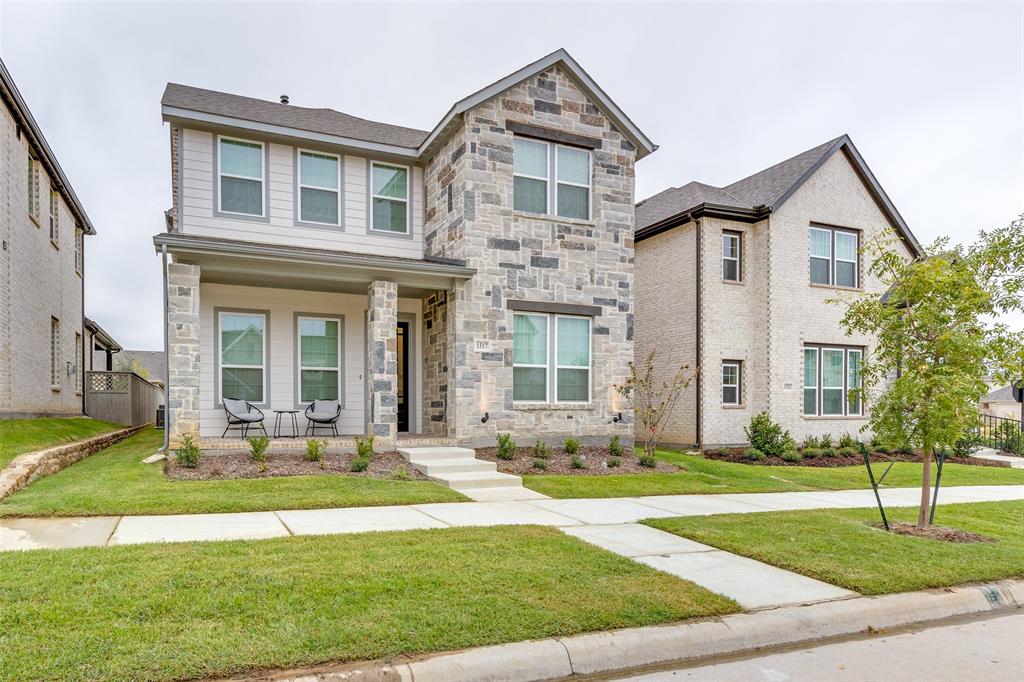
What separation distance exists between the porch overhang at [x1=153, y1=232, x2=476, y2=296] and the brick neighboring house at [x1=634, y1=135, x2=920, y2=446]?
22.5 feet

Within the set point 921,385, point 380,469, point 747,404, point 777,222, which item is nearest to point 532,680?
point 921,385

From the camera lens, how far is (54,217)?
1716 centimetres

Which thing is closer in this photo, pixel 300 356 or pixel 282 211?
pixel 282 211

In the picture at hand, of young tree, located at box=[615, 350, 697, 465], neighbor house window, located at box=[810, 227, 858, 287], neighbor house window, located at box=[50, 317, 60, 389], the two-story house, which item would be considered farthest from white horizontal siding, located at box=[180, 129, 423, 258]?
neighbor house window, located at box=[810, 227, 858, 287]

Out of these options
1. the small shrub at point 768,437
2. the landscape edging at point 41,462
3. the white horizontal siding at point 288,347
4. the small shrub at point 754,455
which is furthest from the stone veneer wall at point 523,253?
the landscape edging at point 41,462

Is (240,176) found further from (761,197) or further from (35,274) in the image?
(761,197)

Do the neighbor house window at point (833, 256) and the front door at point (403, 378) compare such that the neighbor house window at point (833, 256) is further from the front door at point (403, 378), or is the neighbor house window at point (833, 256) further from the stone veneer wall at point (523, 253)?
the front door at point (403, 378)

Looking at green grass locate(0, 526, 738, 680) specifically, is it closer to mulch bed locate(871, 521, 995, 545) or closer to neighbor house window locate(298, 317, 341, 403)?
mulch bed locate(871, 521, 995, 545)

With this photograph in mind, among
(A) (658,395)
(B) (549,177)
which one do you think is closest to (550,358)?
(B) (549,177)

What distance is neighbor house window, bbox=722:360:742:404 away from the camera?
16.5m

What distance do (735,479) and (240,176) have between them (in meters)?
10.6

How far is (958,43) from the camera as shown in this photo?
1580 cm

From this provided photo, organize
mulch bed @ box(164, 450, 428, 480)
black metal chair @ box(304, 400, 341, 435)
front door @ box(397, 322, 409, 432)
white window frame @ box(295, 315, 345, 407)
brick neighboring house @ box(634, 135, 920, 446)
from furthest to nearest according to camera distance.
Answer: brick neighboring house @ box(634, 135, 920, 446) < front door @ box(397, 322, 409, 432) < white window frame @ box(295, 315, 345, 407) < black metal chair @ box(304, 400, 341, 435) < mulch bed @ box(164, 450, 428, 480)

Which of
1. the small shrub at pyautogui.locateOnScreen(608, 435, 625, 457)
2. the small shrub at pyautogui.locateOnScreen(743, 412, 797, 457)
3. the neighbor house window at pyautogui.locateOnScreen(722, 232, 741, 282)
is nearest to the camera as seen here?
the small shrub at pyautogui.locateOnScreen(608, 435, 625, 457)
